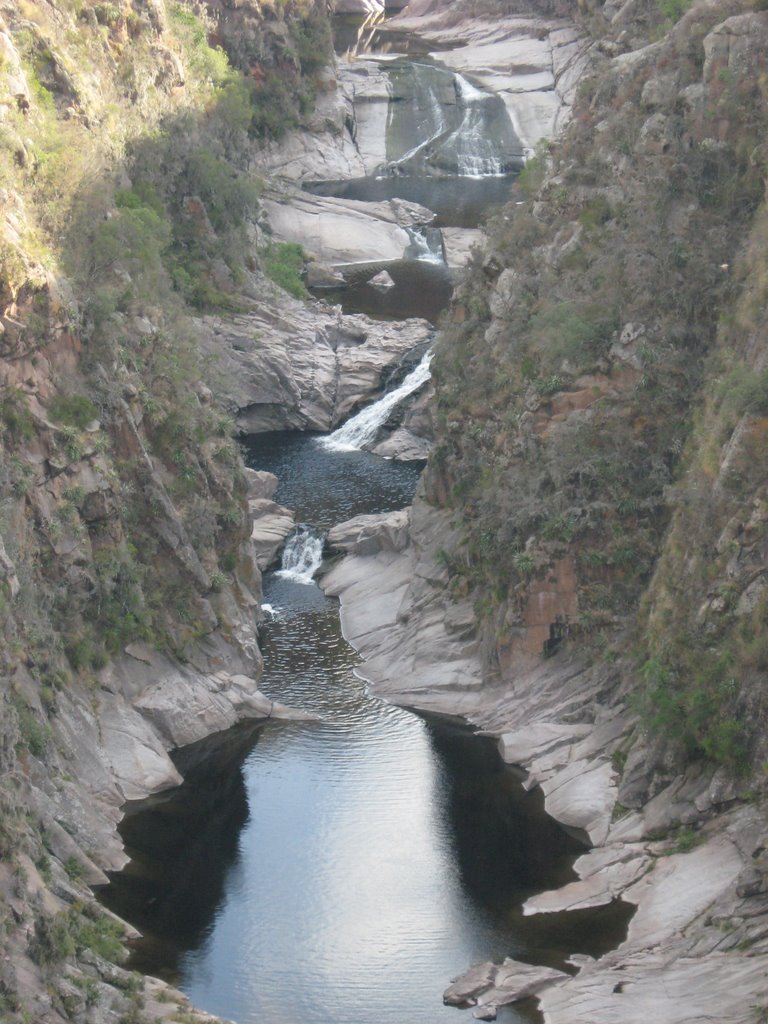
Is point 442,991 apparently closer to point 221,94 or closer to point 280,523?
point 280,523

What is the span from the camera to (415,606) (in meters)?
53.1

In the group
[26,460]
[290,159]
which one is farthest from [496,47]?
[26,460]

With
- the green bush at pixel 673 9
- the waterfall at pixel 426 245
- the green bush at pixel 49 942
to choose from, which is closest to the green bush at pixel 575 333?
the green bush at pixel 673 9

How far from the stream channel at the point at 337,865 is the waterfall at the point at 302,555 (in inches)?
236

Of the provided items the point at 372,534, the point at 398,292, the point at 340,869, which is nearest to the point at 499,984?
the point at 340,869

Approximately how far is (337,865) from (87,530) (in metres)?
12.4

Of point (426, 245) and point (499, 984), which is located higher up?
point (499, 984)

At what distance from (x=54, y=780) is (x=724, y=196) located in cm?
2525

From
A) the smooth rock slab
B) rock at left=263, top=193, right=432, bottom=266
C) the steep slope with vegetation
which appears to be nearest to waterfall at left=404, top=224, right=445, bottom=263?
rock at left=263, top=193, right=432, bottom=266

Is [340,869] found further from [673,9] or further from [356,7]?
[356,7]

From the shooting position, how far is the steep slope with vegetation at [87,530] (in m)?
33.2

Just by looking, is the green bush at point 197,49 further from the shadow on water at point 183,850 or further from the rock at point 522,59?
the shadow on water at point 183,850

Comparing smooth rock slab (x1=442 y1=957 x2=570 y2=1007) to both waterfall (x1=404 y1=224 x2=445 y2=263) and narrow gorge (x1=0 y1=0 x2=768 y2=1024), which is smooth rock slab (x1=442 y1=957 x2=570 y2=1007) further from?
waterfall (x1=404 y1=224 x2=445 y2=263)

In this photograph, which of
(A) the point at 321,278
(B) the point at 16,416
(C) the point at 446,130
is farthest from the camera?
(C) the point at 446,130
